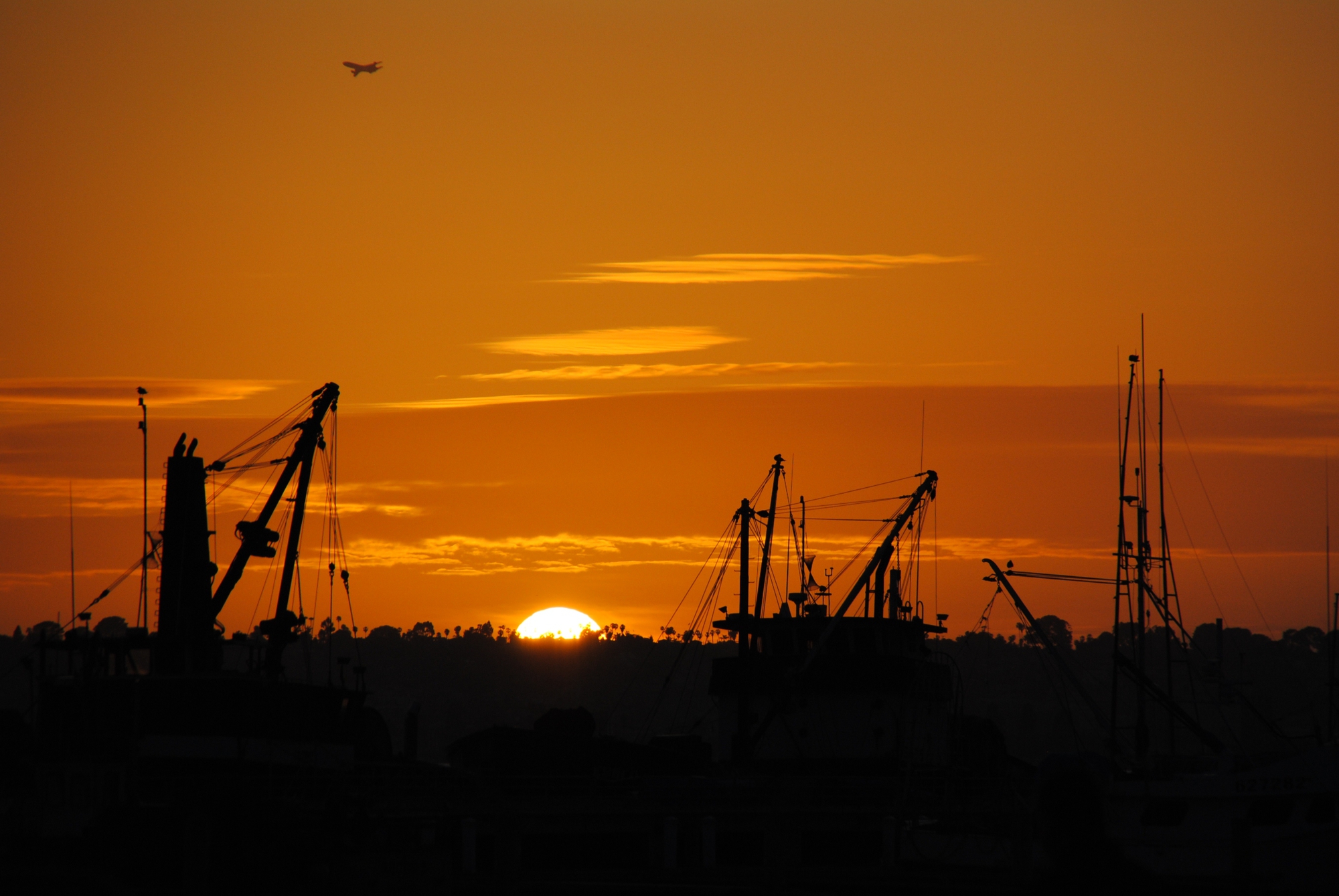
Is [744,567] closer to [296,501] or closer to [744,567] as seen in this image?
[744,567]

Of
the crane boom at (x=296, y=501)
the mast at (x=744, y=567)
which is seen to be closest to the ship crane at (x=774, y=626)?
the mast at (x=744, y=567)

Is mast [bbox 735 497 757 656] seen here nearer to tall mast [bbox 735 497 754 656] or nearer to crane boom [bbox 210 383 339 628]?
tall mast [bbox 735 497 754 656]

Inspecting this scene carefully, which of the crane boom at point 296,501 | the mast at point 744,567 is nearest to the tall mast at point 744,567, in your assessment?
the mast at point 744,567

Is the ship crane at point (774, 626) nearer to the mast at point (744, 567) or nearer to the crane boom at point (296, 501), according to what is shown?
the mast at point (744, 567)

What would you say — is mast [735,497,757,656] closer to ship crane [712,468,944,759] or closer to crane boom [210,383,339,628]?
ship crane [712,468,944,759]

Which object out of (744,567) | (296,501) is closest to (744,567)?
(744,567)

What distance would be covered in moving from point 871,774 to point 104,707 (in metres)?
32.6

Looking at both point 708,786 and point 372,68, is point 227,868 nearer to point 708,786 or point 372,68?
point 708,786

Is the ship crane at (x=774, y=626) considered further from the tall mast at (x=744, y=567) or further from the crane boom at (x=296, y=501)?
the crane boom at (x=296, y=501)

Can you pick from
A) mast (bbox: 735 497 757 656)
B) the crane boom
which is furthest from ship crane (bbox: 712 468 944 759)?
the crane boom

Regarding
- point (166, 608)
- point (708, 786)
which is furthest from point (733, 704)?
point (166, 608)

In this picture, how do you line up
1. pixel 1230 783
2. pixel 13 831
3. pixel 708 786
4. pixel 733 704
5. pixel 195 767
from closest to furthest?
pixel 13 831, pixel 1230 783, pixel 195 767, pixel 708 786, pixel 733 704

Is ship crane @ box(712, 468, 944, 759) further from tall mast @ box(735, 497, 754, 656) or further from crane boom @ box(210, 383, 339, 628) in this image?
crane boom @ box(210, 383, 339, 628)

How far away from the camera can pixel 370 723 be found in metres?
67.6
